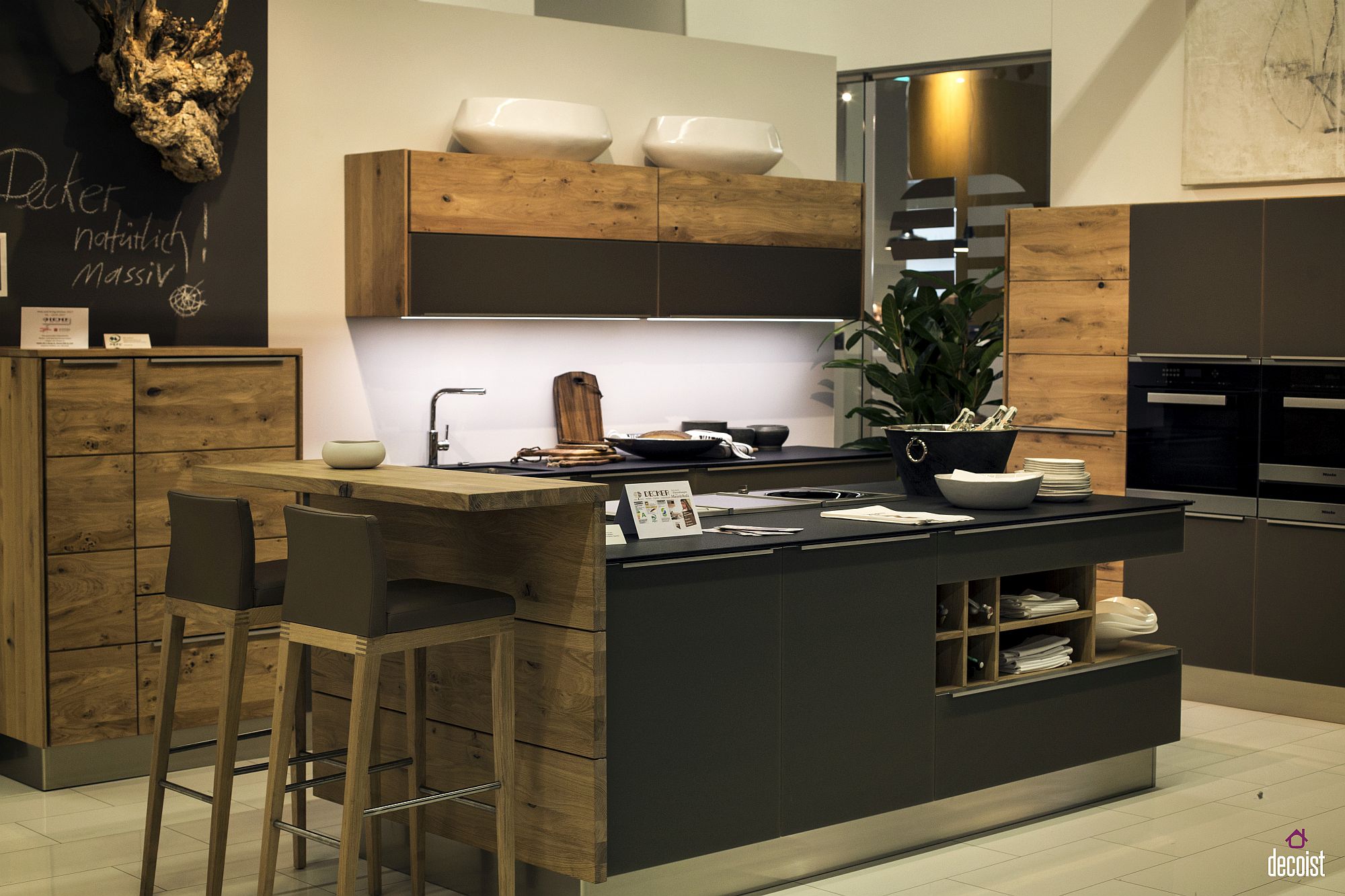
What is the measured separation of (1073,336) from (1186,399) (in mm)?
565

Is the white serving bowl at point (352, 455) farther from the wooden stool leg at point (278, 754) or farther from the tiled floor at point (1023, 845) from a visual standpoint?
the tiled floor at point (1023, 845)

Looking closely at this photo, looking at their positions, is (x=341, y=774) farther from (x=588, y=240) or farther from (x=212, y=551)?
(x=588, y=240)

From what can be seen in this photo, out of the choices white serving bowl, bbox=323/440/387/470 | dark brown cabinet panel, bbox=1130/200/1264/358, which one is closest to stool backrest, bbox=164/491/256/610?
white serving bowl, bbox=323/440/387/470

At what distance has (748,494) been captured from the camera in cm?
487

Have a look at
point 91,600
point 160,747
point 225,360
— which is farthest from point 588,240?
point 160,747

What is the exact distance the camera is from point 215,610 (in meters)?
3.58

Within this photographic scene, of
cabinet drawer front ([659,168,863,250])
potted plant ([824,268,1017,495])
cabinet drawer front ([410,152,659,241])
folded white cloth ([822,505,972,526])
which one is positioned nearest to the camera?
folded white cloth ([822,505,972,526])

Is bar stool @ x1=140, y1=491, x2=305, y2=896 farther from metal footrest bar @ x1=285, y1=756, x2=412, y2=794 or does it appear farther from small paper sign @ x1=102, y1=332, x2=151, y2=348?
small paper sign @ x1=102, y1=332, x2=151, y2=348

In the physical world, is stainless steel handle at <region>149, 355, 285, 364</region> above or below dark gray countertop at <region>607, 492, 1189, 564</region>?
above

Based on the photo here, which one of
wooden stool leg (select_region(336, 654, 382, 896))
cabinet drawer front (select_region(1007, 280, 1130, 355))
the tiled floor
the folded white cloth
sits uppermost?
cabinet drawer front (select_region(1007, 280, 1130, 355))

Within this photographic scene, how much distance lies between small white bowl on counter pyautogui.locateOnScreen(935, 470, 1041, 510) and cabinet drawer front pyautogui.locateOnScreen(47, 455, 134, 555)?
8.87 feet

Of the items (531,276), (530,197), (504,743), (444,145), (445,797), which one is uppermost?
(444,145)

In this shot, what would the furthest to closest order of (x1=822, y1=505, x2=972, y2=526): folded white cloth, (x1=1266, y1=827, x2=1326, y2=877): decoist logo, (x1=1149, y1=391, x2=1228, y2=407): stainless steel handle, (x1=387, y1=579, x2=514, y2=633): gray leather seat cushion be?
(x1=1149, y1=391, x2=1228, y2=407): stainless steel handle → (x1=822, y1=505, x2=972, y2=526): folded white cloth → (x1=1266, y1=827, x2=1326, y2=877): decoist logo → (x1=387, y1=579, x2=514, y2=633): gray leather seat cushion

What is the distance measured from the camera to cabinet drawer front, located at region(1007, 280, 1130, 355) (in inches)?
241
